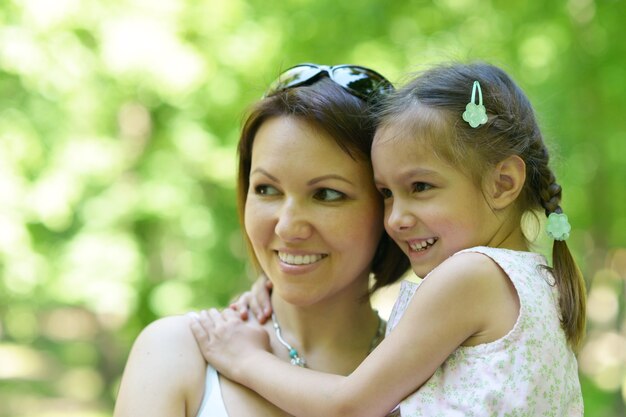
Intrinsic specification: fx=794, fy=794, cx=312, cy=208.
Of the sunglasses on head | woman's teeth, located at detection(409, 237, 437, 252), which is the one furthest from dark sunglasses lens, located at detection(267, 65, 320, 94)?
woman's teeth, located at detection(409, 237, 437, 252)

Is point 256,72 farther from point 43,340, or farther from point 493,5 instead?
point 43,340

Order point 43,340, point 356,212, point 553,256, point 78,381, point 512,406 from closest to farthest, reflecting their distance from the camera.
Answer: point 512,406 → point 553,256 → point 356,212 → point 78,381 → point 43,340

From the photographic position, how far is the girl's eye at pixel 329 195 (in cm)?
235

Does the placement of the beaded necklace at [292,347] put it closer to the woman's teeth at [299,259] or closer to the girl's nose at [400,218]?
the woman's teeth at [299,259]

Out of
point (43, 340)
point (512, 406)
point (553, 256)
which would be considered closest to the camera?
point (512, 406)

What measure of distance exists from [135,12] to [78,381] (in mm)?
6647

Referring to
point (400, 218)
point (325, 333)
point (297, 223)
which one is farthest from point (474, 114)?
point (325, 333)

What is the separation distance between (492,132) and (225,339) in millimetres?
980

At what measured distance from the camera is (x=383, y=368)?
200 cm

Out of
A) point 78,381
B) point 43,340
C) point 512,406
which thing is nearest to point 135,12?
point 512,406

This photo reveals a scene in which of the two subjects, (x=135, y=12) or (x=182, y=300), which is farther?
(x=182, y=300)

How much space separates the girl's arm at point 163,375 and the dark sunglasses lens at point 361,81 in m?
0.89

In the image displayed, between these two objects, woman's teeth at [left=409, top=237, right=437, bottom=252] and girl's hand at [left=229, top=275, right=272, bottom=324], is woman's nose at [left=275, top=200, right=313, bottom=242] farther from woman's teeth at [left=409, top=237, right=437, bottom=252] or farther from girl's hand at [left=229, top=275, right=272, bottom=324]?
girl's hand at [left=229, top=275, right=272, bottom=324]

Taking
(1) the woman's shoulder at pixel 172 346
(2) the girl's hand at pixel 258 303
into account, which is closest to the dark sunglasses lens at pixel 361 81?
(2) the girl's hand at pixel 258 303
